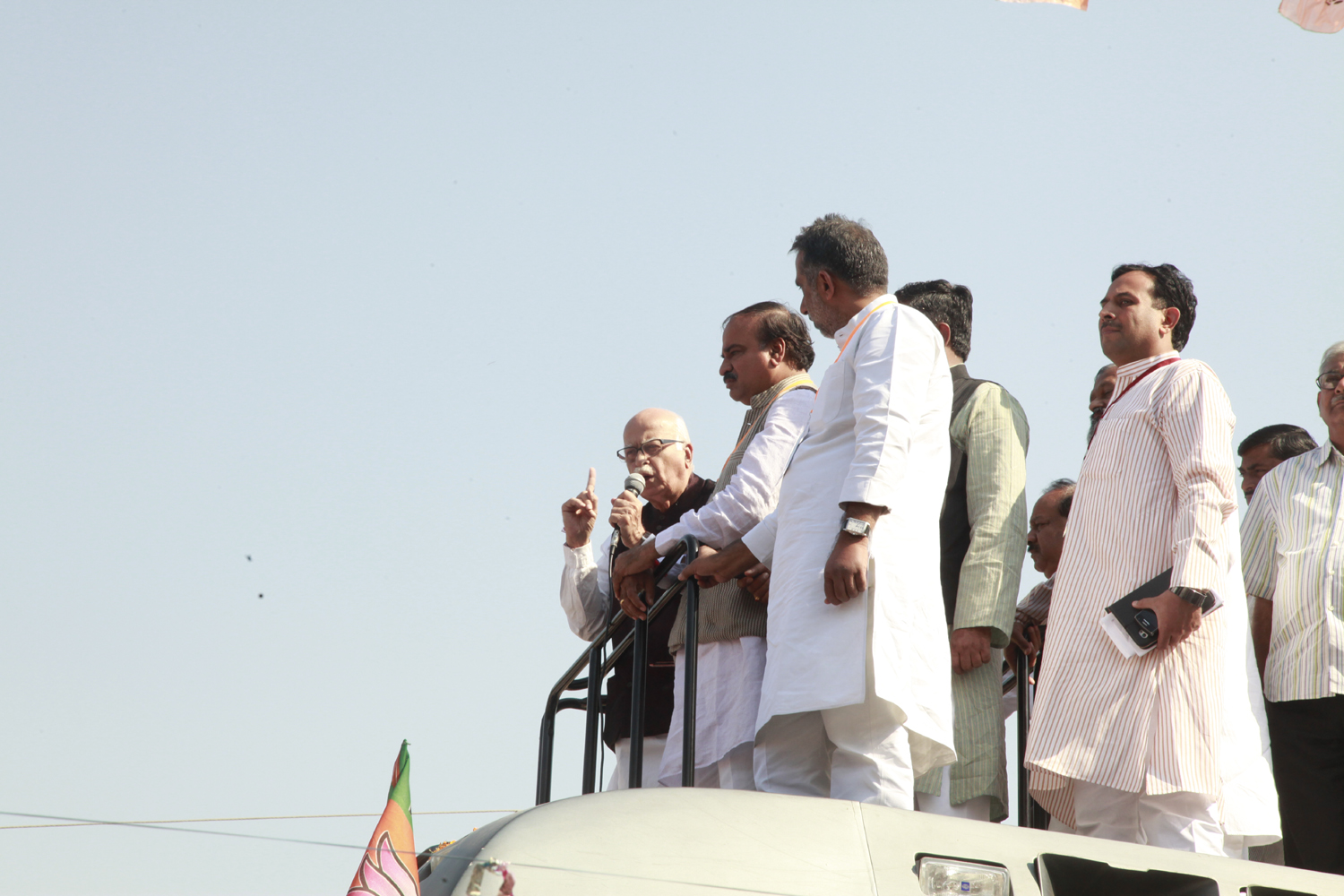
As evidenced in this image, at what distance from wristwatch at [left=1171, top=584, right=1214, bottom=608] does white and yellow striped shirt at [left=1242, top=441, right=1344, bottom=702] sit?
34.8 inches

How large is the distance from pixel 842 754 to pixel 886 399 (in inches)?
36.9

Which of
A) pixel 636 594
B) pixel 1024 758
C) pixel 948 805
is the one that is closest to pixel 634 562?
pixel 636 594

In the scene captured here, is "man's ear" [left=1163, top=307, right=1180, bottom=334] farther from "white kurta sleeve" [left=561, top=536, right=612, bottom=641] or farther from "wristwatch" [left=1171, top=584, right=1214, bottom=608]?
"white kurta sleeve" [left=561, top=536, right=612, bottom=641]

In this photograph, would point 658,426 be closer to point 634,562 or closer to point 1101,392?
point 634,562

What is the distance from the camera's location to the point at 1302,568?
4523 mm

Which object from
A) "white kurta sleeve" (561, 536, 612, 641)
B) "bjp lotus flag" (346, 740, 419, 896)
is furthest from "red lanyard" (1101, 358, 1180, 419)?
"bjp lotus flag" (346, 740, 419, 896)

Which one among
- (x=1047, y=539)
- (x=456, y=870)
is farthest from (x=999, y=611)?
(x=456, y=870)

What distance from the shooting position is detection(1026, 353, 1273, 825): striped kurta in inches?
146

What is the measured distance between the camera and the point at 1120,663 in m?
3.82

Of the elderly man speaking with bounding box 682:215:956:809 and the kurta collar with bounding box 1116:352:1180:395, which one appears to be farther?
the kurta collar with bounding box 1116:352:1180:395

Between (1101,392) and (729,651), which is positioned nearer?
(729,651)

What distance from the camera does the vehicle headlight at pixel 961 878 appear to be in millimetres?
2896

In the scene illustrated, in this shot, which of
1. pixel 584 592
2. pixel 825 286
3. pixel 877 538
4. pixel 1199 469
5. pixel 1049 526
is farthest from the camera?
pixel 1049 526

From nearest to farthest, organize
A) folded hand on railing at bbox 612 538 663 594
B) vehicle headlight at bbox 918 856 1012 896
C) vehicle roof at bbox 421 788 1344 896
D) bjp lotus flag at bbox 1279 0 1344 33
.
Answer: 1. vehicle roof at bbox 421 788 1344 896
2. vehicle headlight at bbox 918 856 1012 896
3. folded hand on railing at bbox 612 538 663 594
4. bjp lotus flag at bbox 1279 0 1344 33
